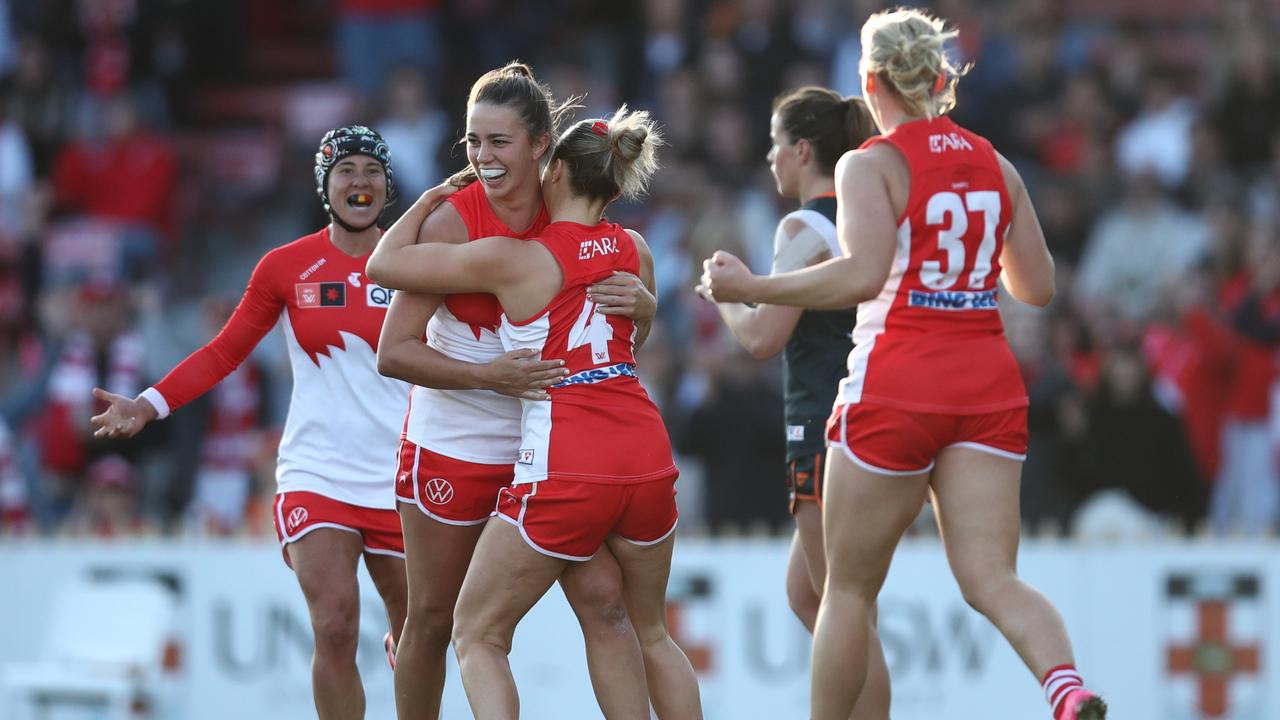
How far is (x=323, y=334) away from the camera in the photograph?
21.7ft

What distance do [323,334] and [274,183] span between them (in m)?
8.63

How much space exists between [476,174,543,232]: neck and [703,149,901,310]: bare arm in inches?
24.9

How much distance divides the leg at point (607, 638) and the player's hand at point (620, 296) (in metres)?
0.79

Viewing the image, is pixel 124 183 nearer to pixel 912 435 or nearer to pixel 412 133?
pixel 412 133

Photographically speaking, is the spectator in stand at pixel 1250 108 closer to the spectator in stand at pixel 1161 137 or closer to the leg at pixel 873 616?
the spectator in stand at pixel 1161 137

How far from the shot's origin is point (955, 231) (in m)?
5.48

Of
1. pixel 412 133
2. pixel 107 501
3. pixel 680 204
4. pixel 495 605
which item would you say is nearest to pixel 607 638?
pixel 495 605

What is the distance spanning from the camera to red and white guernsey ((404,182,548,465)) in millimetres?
5730

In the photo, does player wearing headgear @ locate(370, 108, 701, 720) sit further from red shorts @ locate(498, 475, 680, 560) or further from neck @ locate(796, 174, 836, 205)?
neck @ locate(796, 174, 836, 205)

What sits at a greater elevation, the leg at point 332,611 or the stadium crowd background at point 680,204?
the stadium crowd background at point 680,204

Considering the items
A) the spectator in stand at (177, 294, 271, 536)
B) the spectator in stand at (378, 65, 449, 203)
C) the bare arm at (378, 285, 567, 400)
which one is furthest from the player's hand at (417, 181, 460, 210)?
the spectator in stand at (378, 65, 449, 203)

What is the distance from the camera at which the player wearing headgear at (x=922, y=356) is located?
5.45 m

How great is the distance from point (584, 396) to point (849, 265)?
0.91m

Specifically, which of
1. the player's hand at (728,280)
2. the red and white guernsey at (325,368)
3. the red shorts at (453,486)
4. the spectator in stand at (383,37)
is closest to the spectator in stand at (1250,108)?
the spectator in stand at (383,37)
